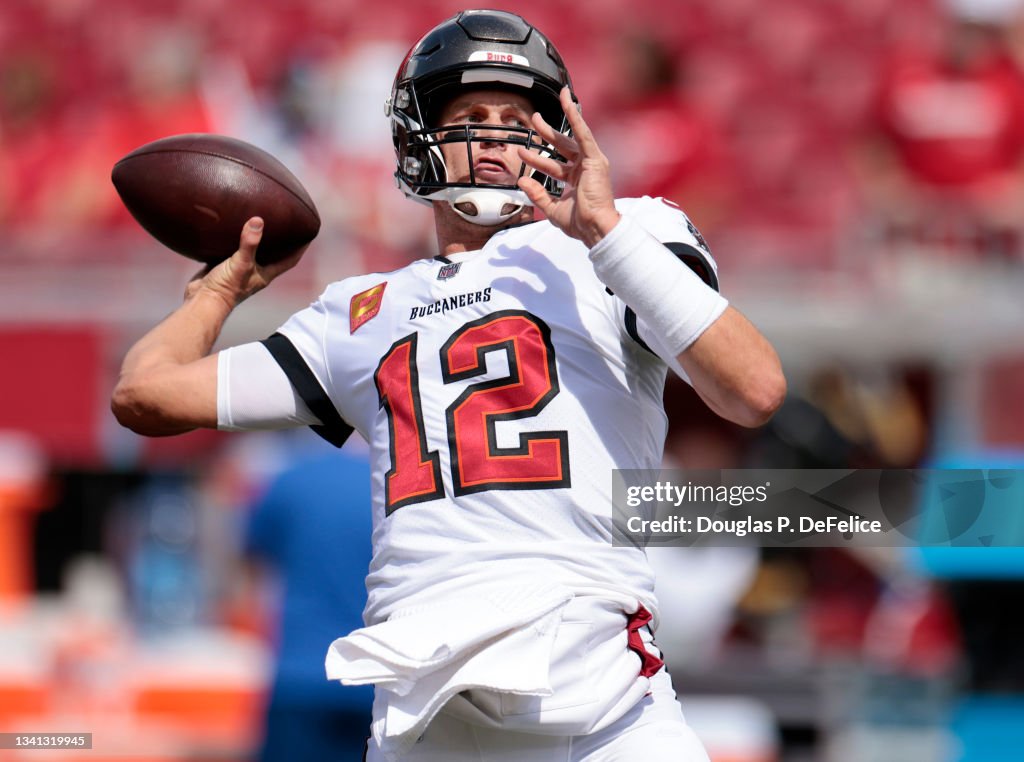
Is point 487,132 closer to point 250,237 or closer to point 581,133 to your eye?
point 581,133

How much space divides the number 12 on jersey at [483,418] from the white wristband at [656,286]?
210mm

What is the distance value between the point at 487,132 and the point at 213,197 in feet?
1.96

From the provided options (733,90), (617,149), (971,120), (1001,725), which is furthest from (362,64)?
(1001,725)

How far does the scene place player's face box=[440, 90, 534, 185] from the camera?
2.77 meters

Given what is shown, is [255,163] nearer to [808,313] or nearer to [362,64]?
[808,313]

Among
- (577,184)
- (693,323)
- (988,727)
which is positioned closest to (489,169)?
(577,184)

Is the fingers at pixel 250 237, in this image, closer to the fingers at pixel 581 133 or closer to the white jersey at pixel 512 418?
the white jersey at pixel 512 418

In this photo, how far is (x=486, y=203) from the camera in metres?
2.75

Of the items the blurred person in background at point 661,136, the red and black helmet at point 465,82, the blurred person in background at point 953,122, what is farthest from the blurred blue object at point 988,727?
the blurred person in background at point 661,136

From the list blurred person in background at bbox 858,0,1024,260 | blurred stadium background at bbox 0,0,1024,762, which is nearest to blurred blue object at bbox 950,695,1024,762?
blurred stadium background at bbox 0,0,1024,762

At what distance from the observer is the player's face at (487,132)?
9.10ft

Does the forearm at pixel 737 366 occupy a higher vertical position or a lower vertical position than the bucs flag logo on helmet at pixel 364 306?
lower

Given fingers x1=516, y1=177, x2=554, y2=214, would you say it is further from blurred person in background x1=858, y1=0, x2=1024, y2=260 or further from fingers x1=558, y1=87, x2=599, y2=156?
blurred person in background x1=858, y1=0, x2=1024, y2=260

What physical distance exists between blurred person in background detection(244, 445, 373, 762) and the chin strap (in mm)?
1595
